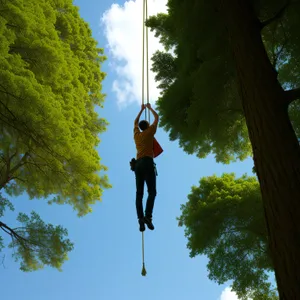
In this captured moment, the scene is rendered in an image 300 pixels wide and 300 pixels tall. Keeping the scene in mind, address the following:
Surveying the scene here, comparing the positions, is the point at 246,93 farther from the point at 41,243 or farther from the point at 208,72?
the point at 41,243

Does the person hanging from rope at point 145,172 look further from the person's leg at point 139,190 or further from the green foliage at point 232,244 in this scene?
the green foliage at point 232,244

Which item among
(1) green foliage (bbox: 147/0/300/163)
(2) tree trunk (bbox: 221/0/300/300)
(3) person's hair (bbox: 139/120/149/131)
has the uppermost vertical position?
(1) green foliage (bbox: 147/0/300/163)

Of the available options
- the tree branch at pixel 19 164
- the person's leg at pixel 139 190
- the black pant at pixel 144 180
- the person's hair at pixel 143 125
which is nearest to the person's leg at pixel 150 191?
the black pant at pixel 144 180

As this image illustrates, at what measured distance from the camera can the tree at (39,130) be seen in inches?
281

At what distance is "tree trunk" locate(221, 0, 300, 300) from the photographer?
2480 millimetres

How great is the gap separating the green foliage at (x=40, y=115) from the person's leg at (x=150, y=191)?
12.1ft

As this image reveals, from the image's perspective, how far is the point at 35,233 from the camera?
8.76m

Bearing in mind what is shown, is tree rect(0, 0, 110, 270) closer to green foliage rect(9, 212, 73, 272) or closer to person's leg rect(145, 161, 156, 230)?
green foliage rect(9, 212, 73, 272)

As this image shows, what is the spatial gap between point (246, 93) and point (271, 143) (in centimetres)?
81

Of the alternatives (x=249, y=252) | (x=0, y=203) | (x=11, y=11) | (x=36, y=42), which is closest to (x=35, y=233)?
(x=0, y=203)

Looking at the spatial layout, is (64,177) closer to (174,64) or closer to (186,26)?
(174,64)

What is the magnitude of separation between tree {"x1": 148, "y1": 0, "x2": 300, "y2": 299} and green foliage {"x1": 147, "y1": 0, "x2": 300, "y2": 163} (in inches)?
0.7

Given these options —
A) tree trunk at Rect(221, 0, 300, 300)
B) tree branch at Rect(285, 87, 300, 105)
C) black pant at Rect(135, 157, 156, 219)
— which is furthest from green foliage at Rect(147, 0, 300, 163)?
black pant at Rect(135, 157, 156, 219)

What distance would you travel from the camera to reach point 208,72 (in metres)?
5.80
